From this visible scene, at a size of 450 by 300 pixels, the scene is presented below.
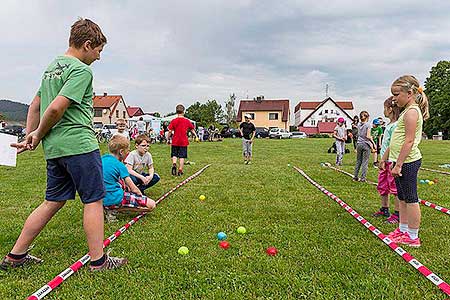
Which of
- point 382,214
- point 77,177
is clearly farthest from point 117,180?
point 382,214

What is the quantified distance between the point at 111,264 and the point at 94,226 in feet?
1.20

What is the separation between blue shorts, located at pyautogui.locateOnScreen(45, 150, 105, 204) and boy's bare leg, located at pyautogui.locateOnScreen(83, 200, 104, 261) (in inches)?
2.3

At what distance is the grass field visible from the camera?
9.00 feet

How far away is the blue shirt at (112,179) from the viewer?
4598 millimetres

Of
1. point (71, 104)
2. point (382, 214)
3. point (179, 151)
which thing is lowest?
point (382, 214)

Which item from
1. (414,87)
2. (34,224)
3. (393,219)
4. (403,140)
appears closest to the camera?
(34,224)

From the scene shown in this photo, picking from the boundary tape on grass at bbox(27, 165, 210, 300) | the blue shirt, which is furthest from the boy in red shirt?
the boundary tape on grass at bbox(27, 165, 210, 300)

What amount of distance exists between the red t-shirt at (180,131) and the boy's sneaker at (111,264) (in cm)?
622

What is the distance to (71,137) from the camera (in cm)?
290

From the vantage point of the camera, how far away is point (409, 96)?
378 cm

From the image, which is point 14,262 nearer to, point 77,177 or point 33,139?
point 77,177

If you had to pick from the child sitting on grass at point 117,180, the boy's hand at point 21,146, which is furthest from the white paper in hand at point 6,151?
the child sitting on grass at point 117,180

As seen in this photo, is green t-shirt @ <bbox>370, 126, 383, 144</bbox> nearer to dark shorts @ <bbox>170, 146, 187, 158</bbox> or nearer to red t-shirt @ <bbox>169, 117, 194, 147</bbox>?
red t-shirt @ <bbox>169, 117, 194, 147</bbox>

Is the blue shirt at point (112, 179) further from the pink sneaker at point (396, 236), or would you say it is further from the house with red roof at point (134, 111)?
the house with red roof at point (134, 111)
